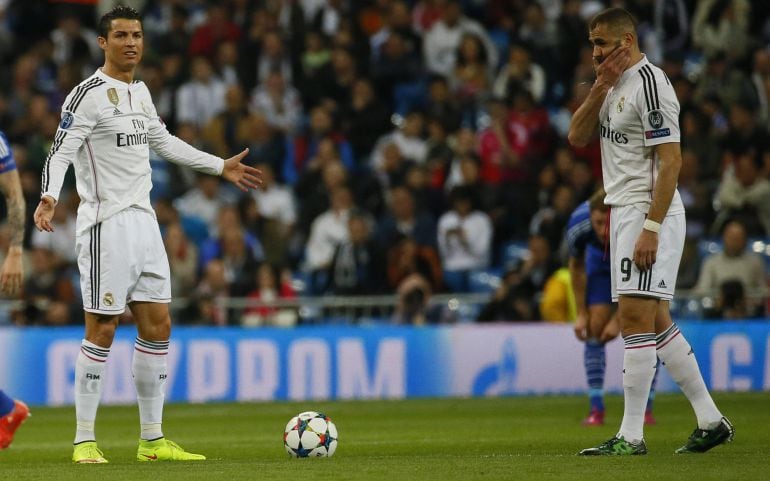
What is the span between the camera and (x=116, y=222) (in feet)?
29.5

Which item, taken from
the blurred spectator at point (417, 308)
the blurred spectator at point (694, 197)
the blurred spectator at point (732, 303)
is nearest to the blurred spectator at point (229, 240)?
the blurred spectator at point (417, 308)

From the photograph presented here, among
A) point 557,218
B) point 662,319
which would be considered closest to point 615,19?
point 662,319

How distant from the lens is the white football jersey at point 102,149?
8.91m

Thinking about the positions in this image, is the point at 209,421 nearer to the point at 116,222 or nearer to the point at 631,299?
the point at 116,222

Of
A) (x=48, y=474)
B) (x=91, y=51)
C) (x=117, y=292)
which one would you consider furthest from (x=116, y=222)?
(x=91, y=51)

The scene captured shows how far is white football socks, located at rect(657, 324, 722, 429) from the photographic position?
8742 mm

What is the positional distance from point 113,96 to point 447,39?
13018 mm

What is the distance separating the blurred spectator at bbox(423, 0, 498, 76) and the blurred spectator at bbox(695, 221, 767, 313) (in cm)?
564

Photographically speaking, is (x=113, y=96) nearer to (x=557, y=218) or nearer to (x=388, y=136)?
(x=557, y=218)

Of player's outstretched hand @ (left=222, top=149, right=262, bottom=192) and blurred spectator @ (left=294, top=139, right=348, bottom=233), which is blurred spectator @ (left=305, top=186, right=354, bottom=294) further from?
player's outstretched hand @ (left=222, top=149, right=262, bottom=192)

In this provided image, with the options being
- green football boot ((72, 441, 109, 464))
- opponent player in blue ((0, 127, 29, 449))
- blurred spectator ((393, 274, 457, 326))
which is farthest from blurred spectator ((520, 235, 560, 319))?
green football boot ((72, 441, 109, 464))

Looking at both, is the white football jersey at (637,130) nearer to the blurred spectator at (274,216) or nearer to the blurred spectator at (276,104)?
the blurred spectator at (274,216)

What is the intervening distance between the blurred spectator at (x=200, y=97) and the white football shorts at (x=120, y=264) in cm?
1228

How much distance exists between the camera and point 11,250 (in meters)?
9.62
